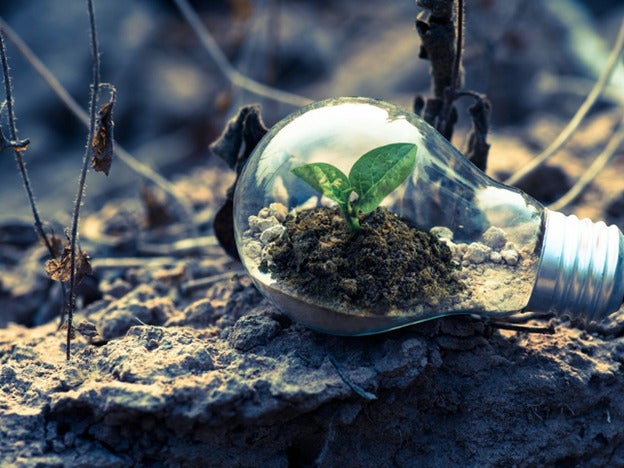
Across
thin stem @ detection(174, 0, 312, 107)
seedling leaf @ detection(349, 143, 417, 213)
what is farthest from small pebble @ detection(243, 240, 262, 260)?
thin stem @ detection(174, 0, 312, 107)

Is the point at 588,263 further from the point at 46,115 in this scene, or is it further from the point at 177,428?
the point at 46,115

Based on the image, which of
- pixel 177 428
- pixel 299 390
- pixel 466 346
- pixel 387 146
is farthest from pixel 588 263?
pixel 177 428

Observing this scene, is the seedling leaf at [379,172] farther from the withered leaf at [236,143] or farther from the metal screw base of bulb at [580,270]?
the withered leaf at [236,143]

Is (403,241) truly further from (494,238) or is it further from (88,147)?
(88,147)

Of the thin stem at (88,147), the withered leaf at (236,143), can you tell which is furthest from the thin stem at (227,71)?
the thin stem at (88,147)

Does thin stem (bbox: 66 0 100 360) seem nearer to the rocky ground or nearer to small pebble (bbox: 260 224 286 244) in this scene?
the rocky ground
